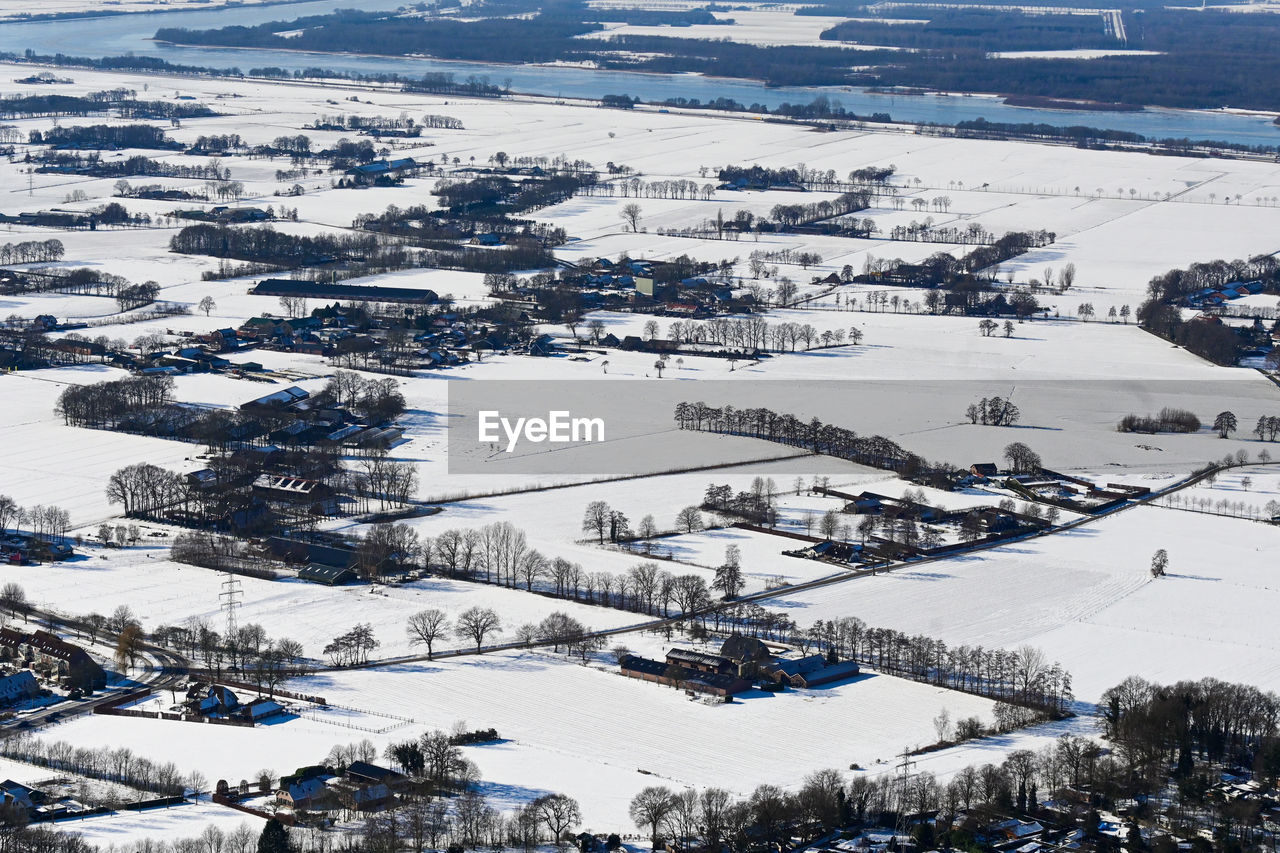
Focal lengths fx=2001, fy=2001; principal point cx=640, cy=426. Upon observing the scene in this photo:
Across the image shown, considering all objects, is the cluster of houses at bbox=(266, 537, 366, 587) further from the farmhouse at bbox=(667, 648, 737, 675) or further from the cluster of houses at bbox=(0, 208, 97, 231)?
the cluster of houses at bbox=(0, 208, 97, 231)

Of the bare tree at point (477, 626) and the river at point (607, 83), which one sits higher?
the river at point (607, 83)

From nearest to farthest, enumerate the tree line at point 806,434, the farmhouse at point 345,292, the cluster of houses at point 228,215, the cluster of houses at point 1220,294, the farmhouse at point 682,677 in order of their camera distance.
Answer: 1. the farmhouse at point 682,677
2. the tree line at point 806,434
3. the farmhouse at point 345,292
4. the cluster of houses at point 1220,294
5. the cluster of houses at point 228,215

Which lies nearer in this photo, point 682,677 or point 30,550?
point 682,677

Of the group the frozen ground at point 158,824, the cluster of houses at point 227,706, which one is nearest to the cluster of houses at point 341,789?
the frozen ground at point 158,824

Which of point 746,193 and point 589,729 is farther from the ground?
point 746,193

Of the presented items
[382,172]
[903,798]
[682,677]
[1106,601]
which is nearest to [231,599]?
[682,677]

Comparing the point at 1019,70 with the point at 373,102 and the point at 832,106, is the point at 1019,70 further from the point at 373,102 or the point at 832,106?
the point at 373,102

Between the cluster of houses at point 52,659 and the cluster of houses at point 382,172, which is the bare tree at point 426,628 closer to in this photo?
the cluster of houses at point 52,659

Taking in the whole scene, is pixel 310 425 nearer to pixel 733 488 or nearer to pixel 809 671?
Answer: pixel 733 488
